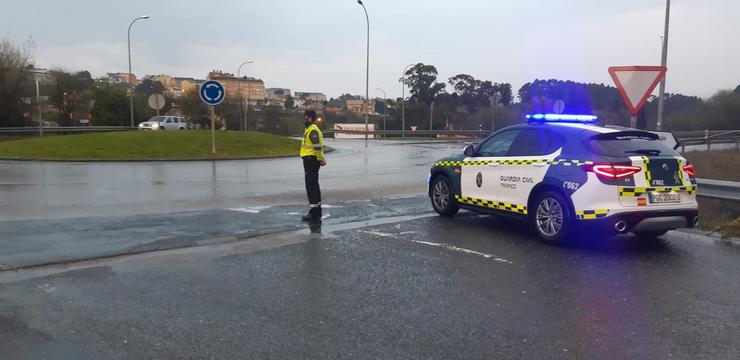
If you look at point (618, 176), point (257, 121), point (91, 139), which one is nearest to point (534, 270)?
point (618, 176)

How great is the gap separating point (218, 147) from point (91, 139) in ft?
20.7

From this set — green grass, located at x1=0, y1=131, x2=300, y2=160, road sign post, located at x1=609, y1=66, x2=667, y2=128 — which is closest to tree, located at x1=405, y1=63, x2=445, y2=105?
green grass, located at x1=0, y1=131, x2=300, y2=160

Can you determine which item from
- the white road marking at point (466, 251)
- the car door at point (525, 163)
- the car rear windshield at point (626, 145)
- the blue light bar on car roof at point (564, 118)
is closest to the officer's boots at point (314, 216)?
the white road marking at point (466, 251)

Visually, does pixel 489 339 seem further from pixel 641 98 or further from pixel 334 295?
pixel 641 98

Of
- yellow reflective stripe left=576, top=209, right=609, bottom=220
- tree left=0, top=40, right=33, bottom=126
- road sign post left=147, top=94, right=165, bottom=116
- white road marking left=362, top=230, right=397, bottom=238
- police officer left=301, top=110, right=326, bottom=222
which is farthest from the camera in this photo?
tree left=0, top=40, right=33, bottom=126

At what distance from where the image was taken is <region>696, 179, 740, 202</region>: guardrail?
8.59 metres

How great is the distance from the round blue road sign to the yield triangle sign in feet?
47.3

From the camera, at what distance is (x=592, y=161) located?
22.6 feet

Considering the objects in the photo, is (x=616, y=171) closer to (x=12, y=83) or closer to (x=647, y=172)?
(x=647, y=172)

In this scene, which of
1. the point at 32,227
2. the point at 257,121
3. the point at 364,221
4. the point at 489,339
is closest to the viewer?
the point at 489,339

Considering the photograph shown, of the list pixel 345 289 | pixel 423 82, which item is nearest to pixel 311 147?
pixel 345 289

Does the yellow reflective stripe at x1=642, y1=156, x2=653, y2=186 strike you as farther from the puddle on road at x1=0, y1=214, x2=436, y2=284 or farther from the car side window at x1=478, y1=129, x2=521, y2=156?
the puddle on road at x1=0, y1=214, x2=436, y2=284

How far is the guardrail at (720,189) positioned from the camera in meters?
8.59

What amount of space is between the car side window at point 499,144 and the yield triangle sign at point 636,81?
9.41 ft
